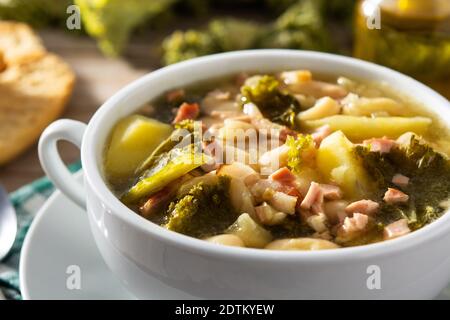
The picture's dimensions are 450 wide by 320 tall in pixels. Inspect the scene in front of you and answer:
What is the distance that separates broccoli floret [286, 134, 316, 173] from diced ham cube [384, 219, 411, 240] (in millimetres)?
316

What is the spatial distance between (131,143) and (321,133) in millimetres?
589

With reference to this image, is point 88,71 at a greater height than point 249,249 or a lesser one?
lesser

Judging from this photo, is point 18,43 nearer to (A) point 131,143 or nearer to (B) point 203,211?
(A) point 131,143

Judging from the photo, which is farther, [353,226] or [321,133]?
[321,133]

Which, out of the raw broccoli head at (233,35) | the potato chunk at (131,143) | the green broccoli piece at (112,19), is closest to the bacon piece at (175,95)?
the potato chunk at (131,143)

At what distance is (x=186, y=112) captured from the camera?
245 cm

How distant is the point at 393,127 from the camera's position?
233 centimetres

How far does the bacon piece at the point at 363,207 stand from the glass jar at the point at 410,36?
163 cm

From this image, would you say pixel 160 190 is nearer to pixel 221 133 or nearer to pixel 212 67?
pixel 221 133

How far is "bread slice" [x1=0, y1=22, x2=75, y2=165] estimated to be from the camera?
10.6 feet

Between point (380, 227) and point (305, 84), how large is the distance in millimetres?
796

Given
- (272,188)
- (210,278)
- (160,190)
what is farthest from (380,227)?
(160,190)

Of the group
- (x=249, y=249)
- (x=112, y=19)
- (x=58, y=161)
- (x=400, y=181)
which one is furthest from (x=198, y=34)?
(x=249, y=249)

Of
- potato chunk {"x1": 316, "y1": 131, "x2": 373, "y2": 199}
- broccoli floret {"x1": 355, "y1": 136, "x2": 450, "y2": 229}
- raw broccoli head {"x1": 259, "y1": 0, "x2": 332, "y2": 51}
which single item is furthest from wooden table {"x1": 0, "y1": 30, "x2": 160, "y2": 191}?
broccoli floret {"x1": 355, "y1": 136, "x2": 450, "y2": 229}
